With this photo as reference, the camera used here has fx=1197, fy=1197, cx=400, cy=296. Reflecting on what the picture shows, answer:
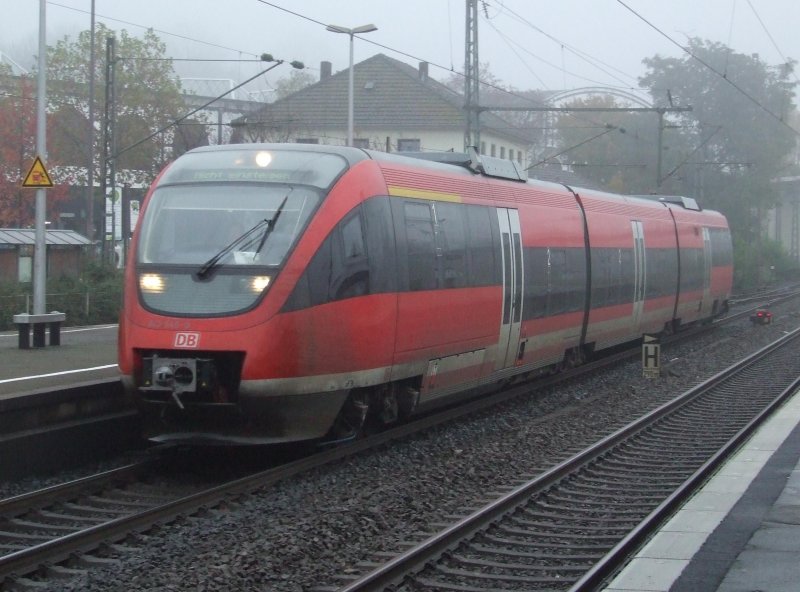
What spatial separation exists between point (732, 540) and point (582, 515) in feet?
6.24

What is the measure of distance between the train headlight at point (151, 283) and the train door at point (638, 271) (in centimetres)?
1271

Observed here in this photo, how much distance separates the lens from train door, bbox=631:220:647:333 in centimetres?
2166

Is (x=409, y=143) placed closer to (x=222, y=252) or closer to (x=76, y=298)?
(x=76, y=298)

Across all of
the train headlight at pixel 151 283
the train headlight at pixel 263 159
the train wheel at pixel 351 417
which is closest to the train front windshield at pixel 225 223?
the train headlight at pixel 151 283

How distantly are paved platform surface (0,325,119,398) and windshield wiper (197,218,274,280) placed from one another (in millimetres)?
2200

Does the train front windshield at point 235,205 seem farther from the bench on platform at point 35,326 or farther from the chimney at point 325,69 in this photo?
the chimney at point 325,69

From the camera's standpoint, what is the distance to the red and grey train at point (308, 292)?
9961 millimetres

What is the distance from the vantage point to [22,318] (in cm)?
1697

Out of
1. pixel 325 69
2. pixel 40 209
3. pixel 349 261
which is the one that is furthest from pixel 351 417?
pixel 325 69

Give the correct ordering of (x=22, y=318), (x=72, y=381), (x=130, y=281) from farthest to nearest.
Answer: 1. (x=22, y=318)
2. (x=72, y=381)
3. (x=130, y=281)

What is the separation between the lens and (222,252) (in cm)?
1030

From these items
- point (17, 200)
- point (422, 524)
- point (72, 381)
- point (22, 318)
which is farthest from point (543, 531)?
point (17, 200)

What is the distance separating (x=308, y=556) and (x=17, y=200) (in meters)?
44.0

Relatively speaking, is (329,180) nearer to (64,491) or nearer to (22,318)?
(64,491)
